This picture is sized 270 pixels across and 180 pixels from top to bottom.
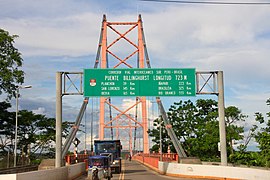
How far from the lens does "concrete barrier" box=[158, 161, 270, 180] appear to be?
23978 millimetres

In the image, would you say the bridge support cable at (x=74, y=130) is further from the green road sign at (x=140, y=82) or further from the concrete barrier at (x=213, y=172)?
the green road sign at (x=140, y=82)

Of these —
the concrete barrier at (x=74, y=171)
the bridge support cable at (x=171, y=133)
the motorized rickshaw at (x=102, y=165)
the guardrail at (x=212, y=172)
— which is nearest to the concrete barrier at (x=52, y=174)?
the concrete barrier at (x=74, y=171)

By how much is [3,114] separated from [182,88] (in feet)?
108

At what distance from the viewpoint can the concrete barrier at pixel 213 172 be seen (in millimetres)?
23978

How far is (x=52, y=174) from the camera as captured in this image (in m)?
25.4

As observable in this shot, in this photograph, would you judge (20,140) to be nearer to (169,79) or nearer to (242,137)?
(242,137)

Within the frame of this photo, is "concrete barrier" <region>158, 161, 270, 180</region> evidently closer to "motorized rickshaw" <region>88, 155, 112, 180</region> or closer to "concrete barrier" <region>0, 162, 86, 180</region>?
"motorized rickshaw" <region>88, 155, 112, 180</region>

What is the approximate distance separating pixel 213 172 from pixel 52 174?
11307mm

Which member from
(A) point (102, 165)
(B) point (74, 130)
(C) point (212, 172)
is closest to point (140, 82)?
(A) point (102, 165)

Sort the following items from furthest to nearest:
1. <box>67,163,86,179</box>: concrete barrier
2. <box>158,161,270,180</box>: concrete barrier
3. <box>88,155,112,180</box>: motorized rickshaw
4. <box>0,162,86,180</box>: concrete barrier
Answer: <box>67,163,86,179</box>: concrete barrier < <box>88,155,112,180</box>: motorized rickshaw < <box>158,161,270,180</box>: concrete barrier < <box>0,162,86,180</box>: concrete barrier

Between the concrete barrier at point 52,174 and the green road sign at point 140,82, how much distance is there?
6293 millimetres

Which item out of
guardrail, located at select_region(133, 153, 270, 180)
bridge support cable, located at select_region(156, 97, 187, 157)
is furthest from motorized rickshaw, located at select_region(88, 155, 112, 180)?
bridge support cable, located at select_region(156, 97, 187, 157)

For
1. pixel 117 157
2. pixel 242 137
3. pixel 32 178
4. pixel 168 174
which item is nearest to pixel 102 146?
pixel 117 157

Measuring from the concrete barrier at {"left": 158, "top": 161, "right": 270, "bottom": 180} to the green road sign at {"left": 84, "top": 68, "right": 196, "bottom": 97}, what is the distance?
5.74 m
